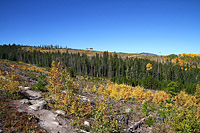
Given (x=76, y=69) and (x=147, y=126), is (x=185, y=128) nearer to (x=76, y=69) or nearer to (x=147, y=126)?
(x=147, y=126)

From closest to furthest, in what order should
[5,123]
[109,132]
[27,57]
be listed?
[5,123] < [109,132] < [27,57]

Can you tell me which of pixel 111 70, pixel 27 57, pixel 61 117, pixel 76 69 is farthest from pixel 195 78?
pixel 27 57

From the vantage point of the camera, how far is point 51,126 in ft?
22.9

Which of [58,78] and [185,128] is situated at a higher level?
[58,78]

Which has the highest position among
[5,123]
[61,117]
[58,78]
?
[58,78]

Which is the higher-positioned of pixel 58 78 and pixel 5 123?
pixel 58 78

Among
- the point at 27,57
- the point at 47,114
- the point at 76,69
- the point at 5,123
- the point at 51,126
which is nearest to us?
the point at 5,123

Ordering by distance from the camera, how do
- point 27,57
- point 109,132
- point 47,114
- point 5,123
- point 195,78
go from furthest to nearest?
point 27,57, point 195,78, point 47,114, point 109,132, point 5,123

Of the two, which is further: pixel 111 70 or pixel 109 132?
pixel 111 70

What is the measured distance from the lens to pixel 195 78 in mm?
73875

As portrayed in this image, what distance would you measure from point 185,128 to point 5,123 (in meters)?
9.88

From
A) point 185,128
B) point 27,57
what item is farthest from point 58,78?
point 27,57

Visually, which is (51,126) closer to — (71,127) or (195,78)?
(71,127)

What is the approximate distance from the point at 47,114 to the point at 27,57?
10856 cm
